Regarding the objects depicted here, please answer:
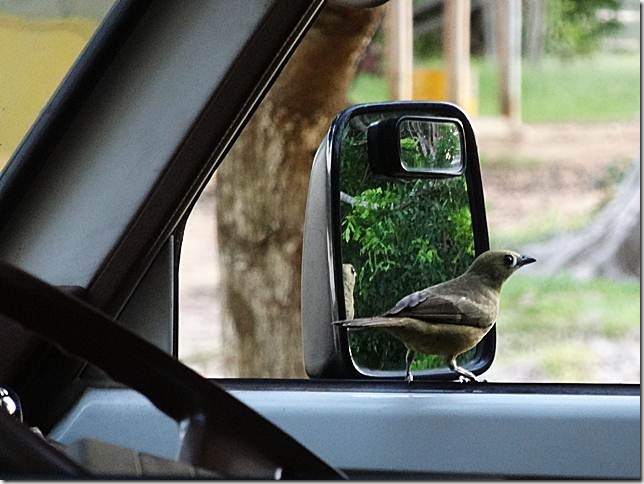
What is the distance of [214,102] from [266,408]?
0.52m

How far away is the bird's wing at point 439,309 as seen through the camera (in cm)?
217

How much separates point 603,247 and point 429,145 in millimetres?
6695

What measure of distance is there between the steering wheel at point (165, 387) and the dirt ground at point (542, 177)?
6.22 metres

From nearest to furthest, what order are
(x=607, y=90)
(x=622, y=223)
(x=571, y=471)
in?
(x=571, y=471), (x=622, y=223), (x=607, y=90)

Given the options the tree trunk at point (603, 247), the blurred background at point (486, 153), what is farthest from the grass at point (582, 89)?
the tree trunk at point (603, 247)

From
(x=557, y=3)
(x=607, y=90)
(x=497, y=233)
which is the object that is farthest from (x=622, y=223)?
(x=607, y=90)

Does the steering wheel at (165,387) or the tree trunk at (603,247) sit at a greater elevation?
the tree trunk at (603,247)

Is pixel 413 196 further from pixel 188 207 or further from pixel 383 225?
pixel 188 207

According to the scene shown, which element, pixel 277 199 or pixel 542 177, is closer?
pixel 277 199

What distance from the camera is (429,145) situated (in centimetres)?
224

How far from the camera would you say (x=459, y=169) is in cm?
228

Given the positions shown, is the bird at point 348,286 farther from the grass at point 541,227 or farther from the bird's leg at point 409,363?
the grass at point 541,227

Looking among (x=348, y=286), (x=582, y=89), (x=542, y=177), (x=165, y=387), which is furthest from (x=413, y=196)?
(x=582, y=89)

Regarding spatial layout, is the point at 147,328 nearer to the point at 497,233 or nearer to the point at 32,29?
the point at 32,29
